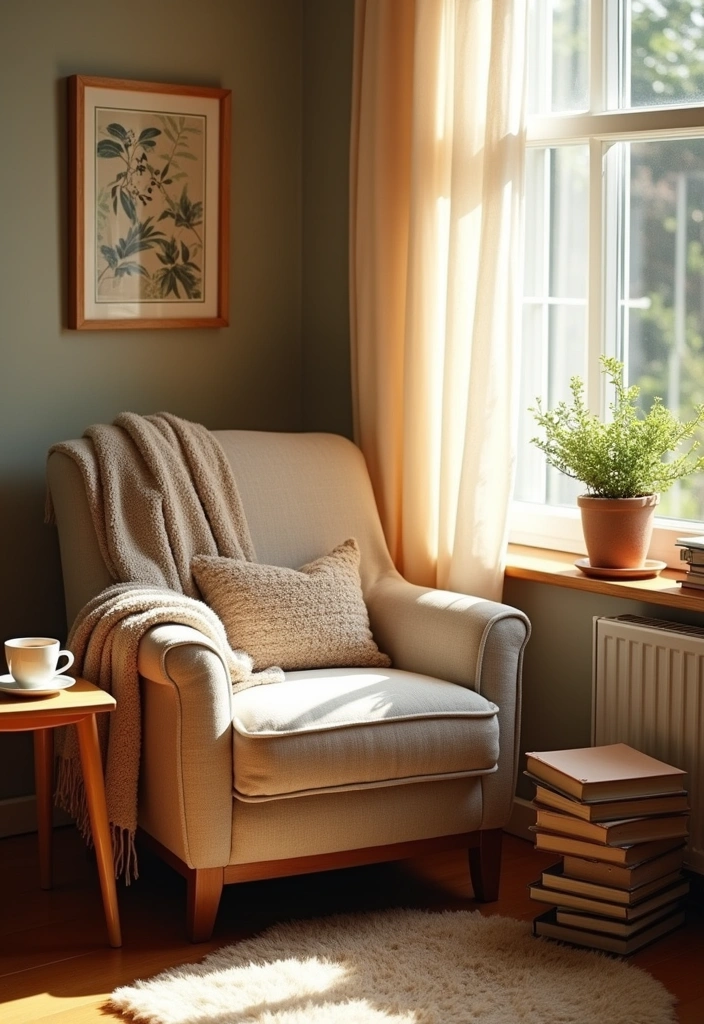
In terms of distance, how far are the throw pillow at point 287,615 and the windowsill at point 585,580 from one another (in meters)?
0.43

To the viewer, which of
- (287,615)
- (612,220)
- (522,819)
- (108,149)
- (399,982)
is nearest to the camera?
(399,982)

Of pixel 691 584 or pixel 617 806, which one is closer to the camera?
pixel 617 806

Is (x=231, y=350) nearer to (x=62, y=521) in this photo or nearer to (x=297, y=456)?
(x=297, y=456)

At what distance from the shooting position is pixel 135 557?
3023mm

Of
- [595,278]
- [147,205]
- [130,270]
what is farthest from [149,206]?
[595,278]

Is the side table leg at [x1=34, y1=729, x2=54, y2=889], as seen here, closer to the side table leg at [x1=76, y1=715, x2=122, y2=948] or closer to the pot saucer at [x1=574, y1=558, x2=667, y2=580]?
the side table leg at [x1=76, y1=715, x2=122, y2=948]

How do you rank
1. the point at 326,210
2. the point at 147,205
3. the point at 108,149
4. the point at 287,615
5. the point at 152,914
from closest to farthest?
the point at 152,914 < the point at 287,615 < the point at 108,149 < the point at 147,205 < the point at 326,210

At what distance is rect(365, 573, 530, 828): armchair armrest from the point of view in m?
2.92

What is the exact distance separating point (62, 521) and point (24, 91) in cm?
111

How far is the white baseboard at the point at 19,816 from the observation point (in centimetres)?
341

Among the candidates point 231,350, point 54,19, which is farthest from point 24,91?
point 231,350

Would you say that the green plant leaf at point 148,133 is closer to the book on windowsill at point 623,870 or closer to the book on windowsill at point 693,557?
the book on windowsill at point 693,557

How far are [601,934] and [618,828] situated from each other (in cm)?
22

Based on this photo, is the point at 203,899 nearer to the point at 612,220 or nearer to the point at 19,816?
the point at 19,816
